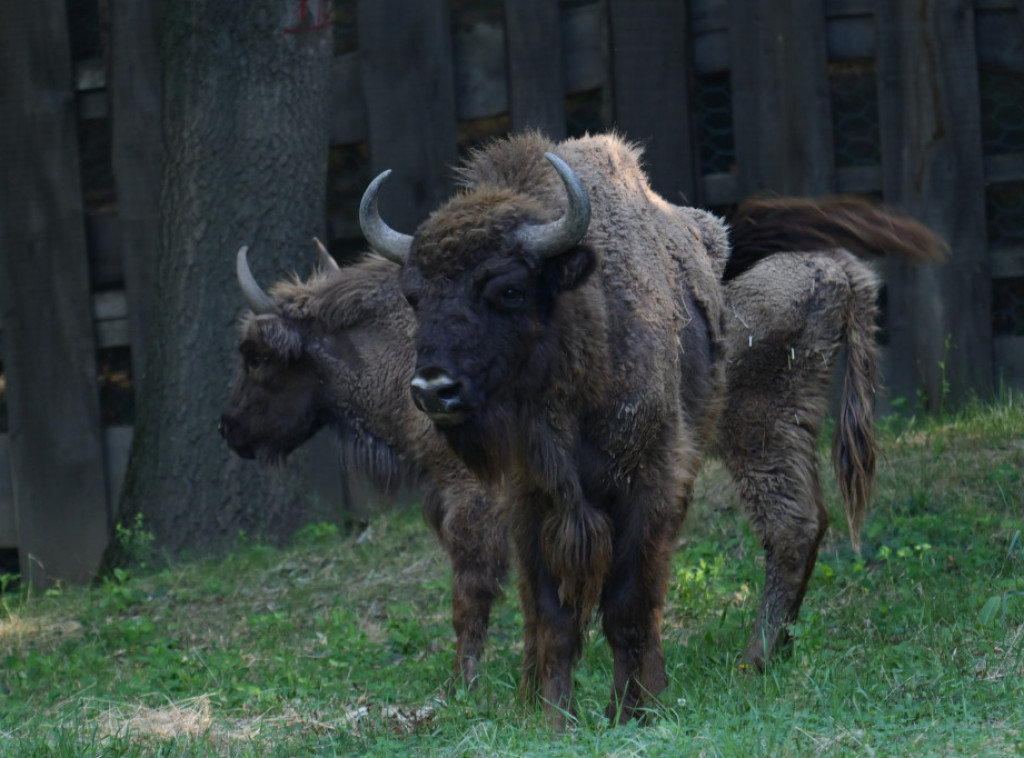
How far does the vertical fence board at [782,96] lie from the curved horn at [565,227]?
3.64 metres

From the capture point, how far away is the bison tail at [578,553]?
4.57m

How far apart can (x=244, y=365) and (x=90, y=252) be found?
8.00 feet

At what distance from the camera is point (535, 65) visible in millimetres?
7980

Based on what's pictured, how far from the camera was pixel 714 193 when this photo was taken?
315 inches

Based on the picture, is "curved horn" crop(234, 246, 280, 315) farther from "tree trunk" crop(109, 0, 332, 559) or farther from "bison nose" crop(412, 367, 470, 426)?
"bison nose" crop(412, 367, 470, 426)

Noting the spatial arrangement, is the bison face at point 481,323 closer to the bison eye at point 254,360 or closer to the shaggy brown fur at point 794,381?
the shaggy brown fur at point 794,381

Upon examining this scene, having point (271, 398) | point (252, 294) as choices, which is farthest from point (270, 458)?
point (252, 294)

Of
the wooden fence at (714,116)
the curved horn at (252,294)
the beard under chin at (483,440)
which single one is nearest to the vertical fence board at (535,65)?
the wooden fence at (714,116)

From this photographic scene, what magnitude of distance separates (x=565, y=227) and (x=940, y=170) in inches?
158

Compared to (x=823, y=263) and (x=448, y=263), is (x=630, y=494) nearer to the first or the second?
(x=448, y=263)

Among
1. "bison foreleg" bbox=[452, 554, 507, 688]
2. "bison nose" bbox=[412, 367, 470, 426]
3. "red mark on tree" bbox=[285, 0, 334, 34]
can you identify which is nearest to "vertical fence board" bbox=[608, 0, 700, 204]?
"red mark on tree" bbox=[285, 0, 334, 34]

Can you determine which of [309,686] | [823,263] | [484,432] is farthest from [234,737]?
[823,263]

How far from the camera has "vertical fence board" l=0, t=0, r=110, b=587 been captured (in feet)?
28.1

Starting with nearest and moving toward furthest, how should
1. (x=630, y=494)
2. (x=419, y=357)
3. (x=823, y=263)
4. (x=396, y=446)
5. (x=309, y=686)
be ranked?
1. (x=419, y=357)
2. (x=630, y=494)
3. (x=309, y=686)
4. (x=823, y=263)
5. (x=396, y=446)
